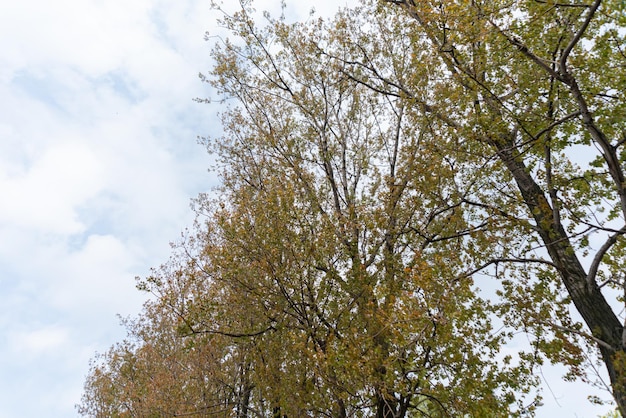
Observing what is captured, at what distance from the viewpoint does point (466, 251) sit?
33.6ft

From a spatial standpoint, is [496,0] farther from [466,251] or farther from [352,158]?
[352,158]

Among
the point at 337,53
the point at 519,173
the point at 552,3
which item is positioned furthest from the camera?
the point at 337,53

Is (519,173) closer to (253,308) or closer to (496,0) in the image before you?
(496,0)

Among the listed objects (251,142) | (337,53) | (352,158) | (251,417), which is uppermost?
(337,53)

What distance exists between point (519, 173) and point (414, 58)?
3.68m

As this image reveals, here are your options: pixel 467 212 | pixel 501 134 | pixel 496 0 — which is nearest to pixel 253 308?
pixel 467 212

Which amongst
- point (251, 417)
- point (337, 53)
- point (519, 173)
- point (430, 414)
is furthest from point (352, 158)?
point (251, 417)

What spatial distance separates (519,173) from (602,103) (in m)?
2.32

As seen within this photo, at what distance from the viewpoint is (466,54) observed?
358 inches

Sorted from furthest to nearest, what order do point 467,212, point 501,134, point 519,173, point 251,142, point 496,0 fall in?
1. point 251,142
2. point 467,212
3. point 519,173
4. point 501,134
5. point 496,0

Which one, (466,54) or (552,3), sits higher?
(466,54)

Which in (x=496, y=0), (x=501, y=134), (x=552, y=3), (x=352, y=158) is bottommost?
(x=552, y=3)

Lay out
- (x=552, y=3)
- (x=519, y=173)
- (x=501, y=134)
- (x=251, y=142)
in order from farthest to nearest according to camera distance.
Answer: (x=251, y=142), (x=519, y=173), (x=501, y=134), (x=552, y=3)

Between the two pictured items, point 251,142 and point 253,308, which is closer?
A: point 253,308
